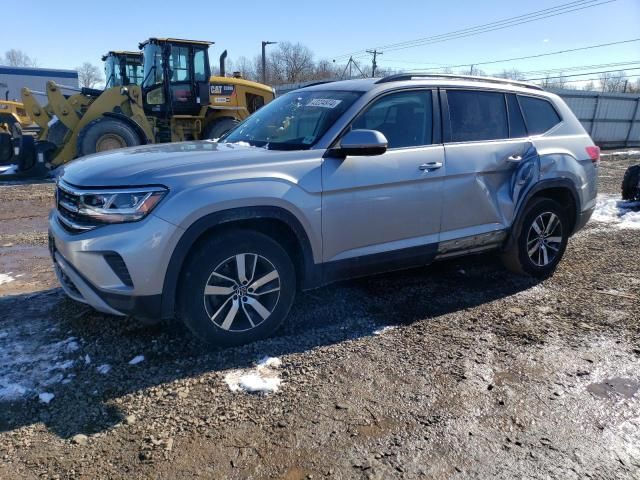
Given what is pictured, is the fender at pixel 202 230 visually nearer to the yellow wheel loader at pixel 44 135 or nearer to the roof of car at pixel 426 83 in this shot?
the roof of car at pixel 426 83

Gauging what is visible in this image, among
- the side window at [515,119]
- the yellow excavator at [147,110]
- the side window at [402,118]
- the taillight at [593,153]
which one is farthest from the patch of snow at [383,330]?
the yellow excavator at [147,110]

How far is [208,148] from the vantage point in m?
3.91

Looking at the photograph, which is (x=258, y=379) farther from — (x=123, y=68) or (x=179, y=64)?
(x=123, y=68)

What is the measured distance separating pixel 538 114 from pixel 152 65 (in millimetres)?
9964

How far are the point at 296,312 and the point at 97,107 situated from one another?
9659mm

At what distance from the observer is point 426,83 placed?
4.27 metres

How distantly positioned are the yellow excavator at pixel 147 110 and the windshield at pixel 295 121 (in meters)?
7.72

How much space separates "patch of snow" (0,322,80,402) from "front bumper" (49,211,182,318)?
468 mm

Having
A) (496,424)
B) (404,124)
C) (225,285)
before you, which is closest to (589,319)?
(496,424)

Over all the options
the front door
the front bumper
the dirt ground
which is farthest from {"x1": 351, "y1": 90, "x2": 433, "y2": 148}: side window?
the front bumper

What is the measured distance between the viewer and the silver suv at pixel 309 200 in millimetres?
3105

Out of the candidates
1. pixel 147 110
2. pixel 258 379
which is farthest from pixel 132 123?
pixel 258 379

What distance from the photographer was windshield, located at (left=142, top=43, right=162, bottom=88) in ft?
39.1

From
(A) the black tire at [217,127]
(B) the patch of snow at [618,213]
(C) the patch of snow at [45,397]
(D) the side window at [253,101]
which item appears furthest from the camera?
(D) the side window at [253,101]
